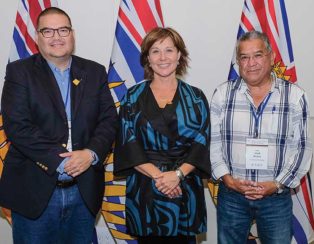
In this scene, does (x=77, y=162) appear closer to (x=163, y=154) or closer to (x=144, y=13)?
(x=163, y=154)

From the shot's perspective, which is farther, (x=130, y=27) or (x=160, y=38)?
(x=130, y=27)

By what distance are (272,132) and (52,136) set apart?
46.4 inches

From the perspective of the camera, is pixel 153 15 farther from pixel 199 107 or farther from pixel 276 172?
pixel 276 172

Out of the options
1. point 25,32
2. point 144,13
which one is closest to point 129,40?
point 144,13

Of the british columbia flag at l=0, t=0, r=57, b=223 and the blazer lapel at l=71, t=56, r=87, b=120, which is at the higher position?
the british columbia flag at l=0, t=0, r=57, b=223

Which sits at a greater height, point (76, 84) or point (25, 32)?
point (25, 32)

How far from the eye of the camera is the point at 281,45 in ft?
8.88

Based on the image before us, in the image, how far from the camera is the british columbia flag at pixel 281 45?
2.66 meters

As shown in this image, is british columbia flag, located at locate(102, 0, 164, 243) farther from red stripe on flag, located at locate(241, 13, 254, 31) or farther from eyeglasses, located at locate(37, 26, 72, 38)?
eyeglasses, located at locate(37, 26, 72, 38)

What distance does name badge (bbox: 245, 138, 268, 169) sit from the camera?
210cm

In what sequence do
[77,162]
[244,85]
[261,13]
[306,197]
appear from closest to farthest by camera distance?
[77,162] < [244,85] < [261,13] < [306,197]

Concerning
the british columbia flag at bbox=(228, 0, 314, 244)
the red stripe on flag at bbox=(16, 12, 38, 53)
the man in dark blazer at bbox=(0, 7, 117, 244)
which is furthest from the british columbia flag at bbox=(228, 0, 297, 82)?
the red stripe on flag at bbox=(16, 12, 38, 53)

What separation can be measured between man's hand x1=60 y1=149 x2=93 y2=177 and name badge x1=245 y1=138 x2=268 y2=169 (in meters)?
0.86

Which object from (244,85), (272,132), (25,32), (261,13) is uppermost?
(261,13)
